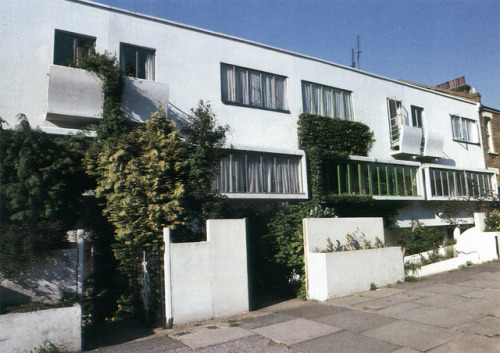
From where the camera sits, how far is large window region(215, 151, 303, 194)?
12648mm

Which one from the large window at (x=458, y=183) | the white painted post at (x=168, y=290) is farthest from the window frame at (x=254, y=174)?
the large window at (x=458, y=183)

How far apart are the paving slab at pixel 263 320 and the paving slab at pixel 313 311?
28cm

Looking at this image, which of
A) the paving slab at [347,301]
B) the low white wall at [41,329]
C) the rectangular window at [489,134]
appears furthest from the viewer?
the rectangular window at [489,134]

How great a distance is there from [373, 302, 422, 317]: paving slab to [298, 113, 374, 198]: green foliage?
6.07 meters

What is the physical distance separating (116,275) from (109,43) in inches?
281

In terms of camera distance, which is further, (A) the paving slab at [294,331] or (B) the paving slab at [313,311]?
(B) the paving slab at [313,311]

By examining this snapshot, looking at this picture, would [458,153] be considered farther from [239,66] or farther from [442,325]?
[442,325]

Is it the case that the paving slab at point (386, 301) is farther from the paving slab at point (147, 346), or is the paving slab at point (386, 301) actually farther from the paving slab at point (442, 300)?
the paving slab at point (147, 346)

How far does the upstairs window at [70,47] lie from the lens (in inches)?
429

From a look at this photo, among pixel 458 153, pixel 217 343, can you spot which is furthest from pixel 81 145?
pixel 458 153

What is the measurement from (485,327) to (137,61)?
11.6 metres

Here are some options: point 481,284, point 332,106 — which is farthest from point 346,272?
point 332,106

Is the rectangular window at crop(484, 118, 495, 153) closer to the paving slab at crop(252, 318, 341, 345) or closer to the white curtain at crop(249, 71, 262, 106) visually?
the white curtain at crop(249, 71, 262, 106)

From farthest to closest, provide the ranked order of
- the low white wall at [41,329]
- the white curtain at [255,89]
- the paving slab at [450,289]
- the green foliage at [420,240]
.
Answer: the green foliage at [420,240] < the white curtain at [255,89] < the paving slab at [450,289] < the low white wall at [41,329]
